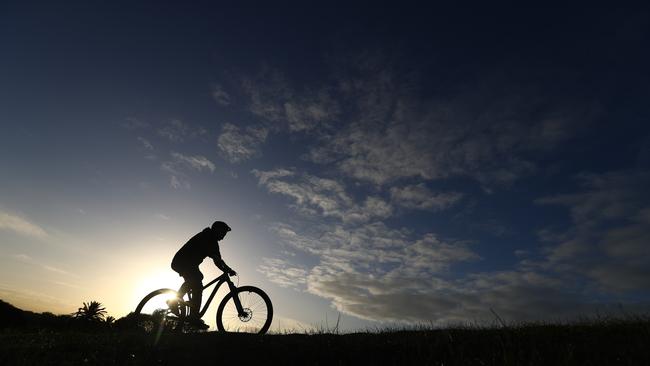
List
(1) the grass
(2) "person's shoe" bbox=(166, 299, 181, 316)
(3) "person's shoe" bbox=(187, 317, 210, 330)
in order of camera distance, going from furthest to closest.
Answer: (2) "person's shoe" bbox=(166, 299, 181, 316), (3) "person's shoe" bbox=(187, 317, 210, 330), (1) the grass

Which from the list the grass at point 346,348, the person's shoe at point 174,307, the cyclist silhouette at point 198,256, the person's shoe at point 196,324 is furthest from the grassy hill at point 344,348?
the cyclist silhouette at point 198,256

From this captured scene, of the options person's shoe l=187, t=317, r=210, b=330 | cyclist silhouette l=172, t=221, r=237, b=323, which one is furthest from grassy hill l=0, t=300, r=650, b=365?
cyclist silhouette l=172, t=221, r=237, b=323

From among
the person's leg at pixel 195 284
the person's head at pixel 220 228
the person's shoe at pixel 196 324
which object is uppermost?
the person's head at pixel 220 228

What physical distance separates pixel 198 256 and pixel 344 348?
4825 millimetres

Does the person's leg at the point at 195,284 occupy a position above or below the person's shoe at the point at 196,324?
above

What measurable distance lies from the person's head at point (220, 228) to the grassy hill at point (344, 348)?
263cm

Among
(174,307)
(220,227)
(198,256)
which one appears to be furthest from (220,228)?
(174,307)

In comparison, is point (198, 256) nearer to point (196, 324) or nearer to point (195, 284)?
point (195, 284)

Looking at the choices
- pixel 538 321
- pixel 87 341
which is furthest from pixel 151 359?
pixel 538 321

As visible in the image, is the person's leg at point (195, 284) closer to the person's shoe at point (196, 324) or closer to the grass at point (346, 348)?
the person's shoe at point (196, 324)

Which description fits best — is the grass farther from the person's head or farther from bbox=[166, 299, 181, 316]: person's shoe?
the person's head

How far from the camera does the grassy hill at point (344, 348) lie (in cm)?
783

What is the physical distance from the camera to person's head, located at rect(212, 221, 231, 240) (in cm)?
1144

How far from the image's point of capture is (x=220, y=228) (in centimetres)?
1145
